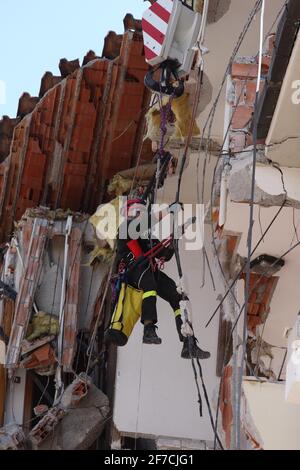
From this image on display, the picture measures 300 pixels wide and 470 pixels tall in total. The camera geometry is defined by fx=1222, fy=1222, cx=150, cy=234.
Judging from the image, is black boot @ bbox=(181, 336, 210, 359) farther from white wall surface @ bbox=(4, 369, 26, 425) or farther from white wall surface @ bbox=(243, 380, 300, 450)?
white wall surface @ bbox=(4, 369, 26, 425)

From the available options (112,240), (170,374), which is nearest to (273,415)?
(170,374)

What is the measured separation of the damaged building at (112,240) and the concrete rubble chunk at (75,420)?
19mm

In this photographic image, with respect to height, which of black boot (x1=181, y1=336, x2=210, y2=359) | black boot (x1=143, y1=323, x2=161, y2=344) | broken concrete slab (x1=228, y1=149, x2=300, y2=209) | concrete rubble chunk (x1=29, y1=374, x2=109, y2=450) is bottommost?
concrete rubble chunk (x1=29, y1=374, x2=109, y2=450)

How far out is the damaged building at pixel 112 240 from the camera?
39.3ft

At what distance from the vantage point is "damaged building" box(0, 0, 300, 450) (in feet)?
39.3

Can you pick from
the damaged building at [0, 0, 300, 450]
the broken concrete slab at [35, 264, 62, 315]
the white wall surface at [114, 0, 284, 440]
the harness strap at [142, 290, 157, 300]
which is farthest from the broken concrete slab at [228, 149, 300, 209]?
the broken concrete slab at [35, 264, 62, 315]

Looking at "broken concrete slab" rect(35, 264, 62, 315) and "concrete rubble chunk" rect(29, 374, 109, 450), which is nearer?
"concrete rubble chunk" rect(29, 374, 109, 450)

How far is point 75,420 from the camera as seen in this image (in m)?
15.4

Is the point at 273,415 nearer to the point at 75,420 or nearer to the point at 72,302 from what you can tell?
the point at 75,420

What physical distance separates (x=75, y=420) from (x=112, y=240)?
237 cm

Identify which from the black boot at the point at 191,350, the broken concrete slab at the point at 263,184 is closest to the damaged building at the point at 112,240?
the broken concrete slab at the point at 263,184

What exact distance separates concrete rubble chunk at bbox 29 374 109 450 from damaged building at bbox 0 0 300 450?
2cm

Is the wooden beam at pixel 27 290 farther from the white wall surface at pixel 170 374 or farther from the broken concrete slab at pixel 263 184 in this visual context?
the broken concrete slab at pixel 263 184
